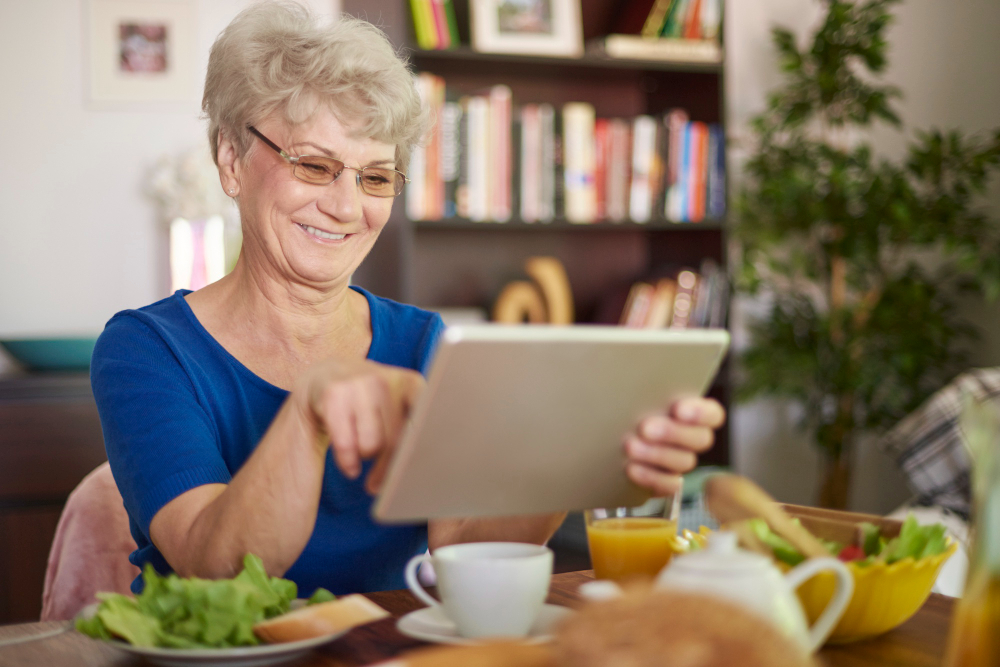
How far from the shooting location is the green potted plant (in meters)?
Answer: 2.49

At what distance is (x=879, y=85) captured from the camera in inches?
117

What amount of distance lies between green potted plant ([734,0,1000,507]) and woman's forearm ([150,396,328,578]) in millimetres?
2039

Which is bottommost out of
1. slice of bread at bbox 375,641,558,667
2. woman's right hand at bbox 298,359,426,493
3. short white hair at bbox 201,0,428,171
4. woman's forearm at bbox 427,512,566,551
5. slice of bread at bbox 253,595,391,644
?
woman's forearm at bbox 427,512,566,551

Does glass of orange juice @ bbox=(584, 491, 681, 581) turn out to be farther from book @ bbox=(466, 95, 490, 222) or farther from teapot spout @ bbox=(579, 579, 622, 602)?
book @ bbox=(466, 95, 490, 222)

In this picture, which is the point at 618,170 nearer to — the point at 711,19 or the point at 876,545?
the point at 711,19

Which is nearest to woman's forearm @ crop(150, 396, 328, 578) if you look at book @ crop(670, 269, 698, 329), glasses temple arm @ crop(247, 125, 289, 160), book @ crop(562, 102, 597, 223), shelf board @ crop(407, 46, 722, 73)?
glasses temple arm @ crop(247, 125, 289, 160)

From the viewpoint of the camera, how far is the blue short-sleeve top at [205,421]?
38.3 inches

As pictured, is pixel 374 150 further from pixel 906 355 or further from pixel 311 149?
pixel 906 355

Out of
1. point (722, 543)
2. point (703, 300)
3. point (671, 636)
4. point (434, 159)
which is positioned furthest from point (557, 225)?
point (671, 636)

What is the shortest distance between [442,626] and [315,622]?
10 cm

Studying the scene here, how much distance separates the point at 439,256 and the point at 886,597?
2126 millimetres

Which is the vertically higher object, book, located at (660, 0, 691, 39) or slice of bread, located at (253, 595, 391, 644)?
book, located at (660, 0, 691, 39)

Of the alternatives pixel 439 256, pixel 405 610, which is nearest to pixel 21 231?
pixel 439 256

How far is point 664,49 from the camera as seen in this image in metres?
2.65
